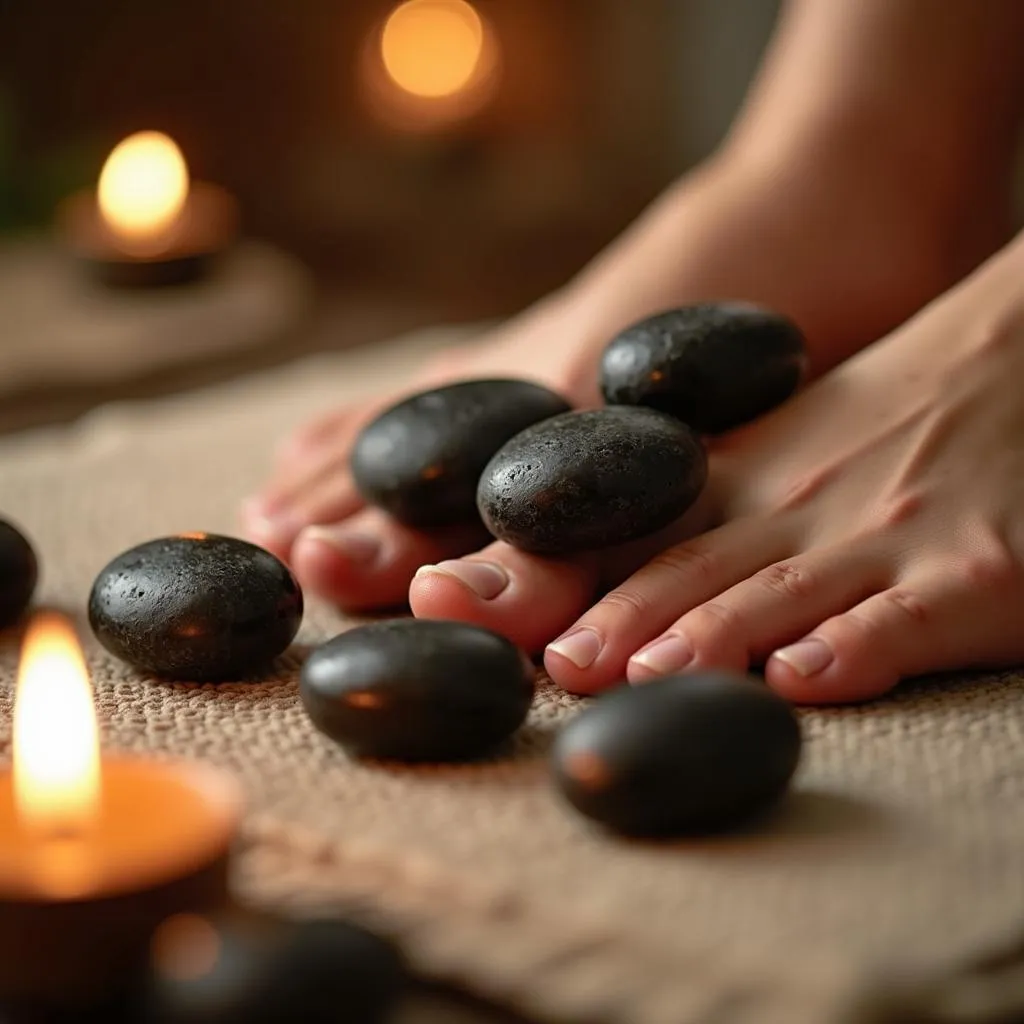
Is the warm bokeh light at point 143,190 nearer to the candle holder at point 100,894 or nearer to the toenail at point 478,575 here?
the toenail at point 478,575

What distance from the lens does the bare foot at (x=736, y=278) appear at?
3.39 ft

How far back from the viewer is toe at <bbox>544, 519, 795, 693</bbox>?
2.39 ft

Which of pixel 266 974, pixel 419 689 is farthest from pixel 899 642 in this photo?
pixel 266 974

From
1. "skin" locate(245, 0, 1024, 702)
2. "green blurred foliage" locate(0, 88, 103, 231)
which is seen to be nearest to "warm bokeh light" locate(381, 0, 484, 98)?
"green blurred foliage" locate(0, 88, 103, 231)

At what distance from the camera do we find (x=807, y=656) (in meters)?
0.72

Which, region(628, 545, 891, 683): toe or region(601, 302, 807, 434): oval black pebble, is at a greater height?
region(601, 302, 807, 434): oval black pebble

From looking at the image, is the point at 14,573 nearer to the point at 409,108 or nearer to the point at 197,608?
the point at 197,608

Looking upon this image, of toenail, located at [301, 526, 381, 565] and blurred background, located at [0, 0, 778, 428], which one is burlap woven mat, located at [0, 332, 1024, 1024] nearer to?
toenail, located at [301, 526, 381, 565]

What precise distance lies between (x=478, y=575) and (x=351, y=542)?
117 mm

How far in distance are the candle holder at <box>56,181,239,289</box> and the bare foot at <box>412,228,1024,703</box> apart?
3.87 ft

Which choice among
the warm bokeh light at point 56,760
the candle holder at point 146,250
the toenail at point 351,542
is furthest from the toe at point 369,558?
the candle holder at point 146,250

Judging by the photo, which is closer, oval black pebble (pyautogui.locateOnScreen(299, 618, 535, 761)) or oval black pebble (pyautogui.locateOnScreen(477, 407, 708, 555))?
oval black pebble (pyautogui.locateOnScreen(299, 618, 535, 761))

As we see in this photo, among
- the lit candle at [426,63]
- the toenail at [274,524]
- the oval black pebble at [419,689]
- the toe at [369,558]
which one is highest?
the lit candle at [426,63]

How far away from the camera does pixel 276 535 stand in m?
0.95
